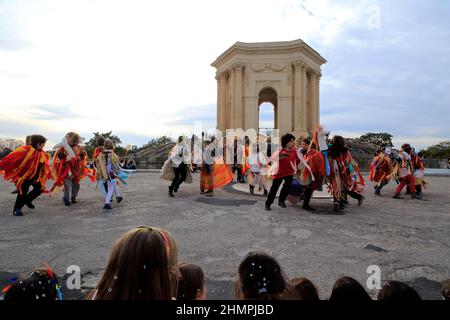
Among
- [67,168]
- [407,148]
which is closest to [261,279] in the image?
[67,168]

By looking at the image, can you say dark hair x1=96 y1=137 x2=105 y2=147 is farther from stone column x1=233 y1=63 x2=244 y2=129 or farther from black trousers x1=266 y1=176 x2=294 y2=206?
stone column x1=233 y1=63 x2=244 y2=129

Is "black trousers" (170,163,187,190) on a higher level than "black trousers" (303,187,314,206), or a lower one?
higher

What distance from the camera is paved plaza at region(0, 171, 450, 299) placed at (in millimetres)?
3447

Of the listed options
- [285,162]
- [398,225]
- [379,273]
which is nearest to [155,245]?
[379,273]

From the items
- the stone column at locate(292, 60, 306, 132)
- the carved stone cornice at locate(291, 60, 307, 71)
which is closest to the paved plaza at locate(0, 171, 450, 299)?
the stone column at locate(292, 60, 306, 132)

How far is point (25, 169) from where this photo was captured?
686 centimetres

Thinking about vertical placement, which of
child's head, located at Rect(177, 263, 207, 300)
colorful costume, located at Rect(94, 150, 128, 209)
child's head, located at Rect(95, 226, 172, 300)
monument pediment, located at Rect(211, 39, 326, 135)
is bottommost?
child's head, located at Rect(177, 263, 207, 300)

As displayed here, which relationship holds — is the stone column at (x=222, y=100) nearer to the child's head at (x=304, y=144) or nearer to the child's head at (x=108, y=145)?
the child's head at (x=304, y=144)

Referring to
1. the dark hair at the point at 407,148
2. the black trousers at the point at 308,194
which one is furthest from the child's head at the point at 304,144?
the dark hair at the point at 407,148

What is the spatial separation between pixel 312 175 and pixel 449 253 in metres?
3.33

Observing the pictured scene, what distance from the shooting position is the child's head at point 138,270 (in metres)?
1.56

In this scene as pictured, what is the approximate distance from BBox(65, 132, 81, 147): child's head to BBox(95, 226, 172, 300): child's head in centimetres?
713
